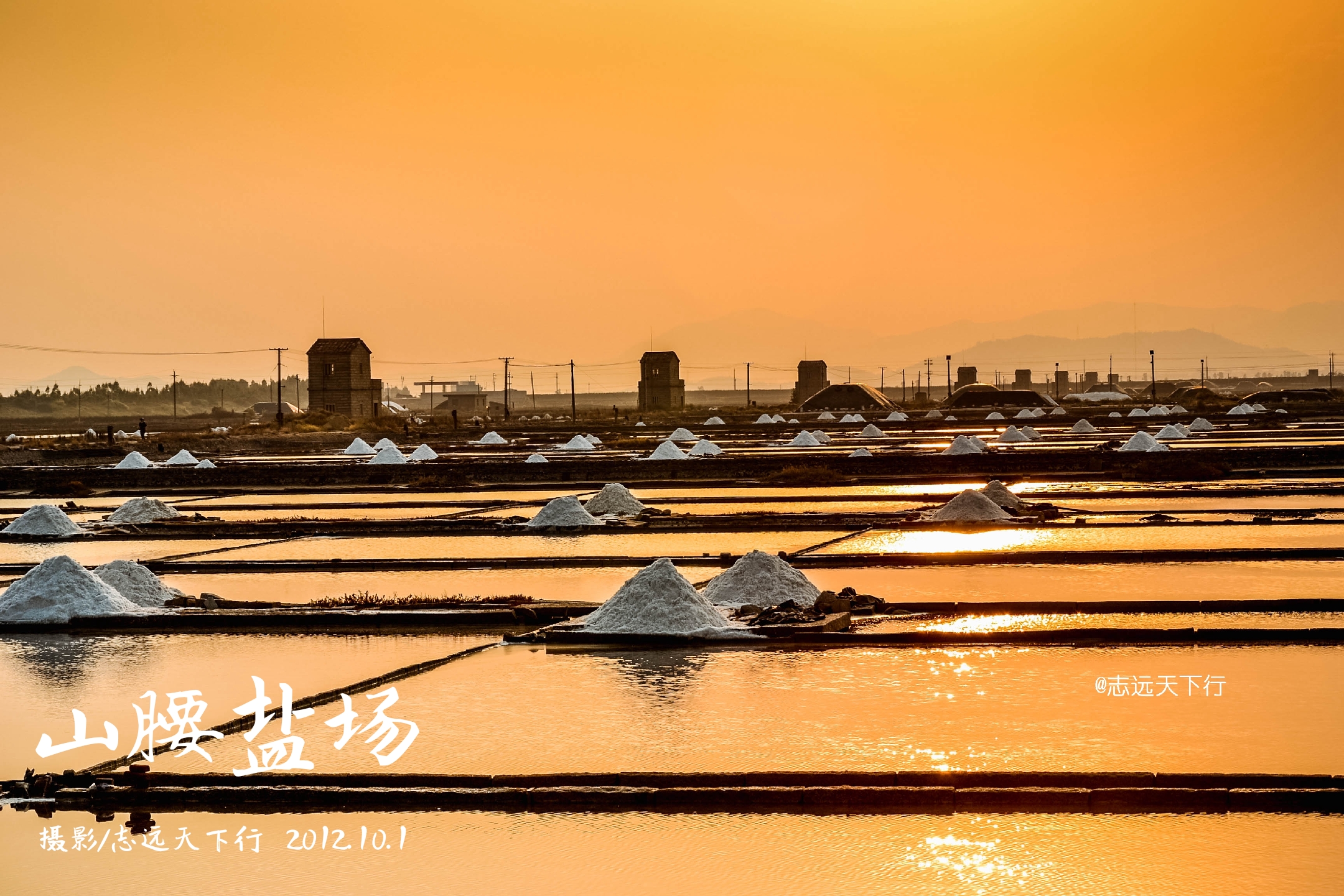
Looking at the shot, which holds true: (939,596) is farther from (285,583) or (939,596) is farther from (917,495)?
(917,495)

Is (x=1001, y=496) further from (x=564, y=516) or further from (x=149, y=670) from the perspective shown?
(x=149, y=670)

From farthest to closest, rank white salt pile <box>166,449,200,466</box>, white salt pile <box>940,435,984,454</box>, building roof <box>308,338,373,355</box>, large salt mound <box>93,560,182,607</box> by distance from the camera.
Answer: building roof <box>308,338,373,355</box> < white salt pile <box>166,449,200,466</box> < white salt pile <box>940,435,984,454</box> < large salt mound <box>93,560,182,607</box>

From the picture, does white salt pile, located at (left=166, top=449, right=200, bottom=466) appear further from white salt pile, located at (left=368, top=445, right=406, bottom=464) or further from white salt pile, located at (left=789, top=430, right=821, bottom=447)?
white salt pile, located at (left=789, top=430, right=821, bottom=447)

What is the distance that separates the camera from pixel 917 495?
663 inches

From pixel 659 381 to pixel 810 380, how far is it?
7388mm

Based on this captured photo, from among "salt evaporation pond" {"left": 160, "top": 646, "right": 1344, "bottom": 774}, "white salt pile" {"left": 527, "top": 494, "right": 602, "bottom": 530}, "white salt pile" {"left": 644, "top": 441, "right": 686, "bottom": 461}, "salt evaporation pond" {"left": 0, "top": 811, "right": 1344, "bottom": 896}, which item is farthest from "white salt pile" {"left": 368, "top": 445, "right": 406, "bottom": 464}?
"salt evaporation pond" {"left": 0, "top": 811, "right": 1344, "bottom": 896}

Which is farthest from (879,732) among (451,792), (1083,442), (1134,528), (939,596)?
(1083,442)

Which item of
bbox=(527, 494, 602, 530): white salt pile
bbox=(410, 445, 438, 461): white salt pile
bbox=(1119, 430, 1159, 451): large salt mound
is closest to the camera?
bbox=(527, 494, 602, 530): white salt pile

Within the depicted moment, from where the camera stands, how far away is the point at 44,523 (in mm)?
13953

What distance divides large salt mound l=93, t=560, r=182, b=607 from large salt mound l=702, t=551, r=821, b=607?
10.8ft

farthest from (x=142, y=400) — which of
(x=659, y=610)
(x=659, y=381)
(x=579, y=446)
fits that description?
(x=659, y=610)

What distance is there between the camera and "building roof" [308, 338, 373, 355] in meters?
49.6

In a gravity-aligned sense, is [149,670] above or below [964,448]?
below

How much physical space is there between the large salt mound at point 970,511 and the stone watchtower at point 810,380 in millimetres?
49838
